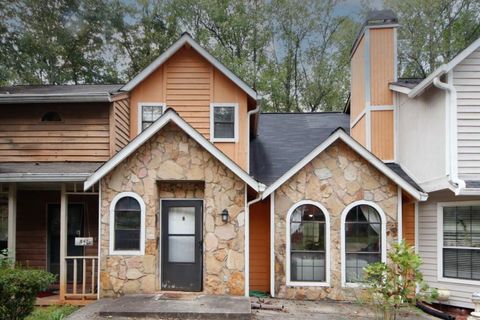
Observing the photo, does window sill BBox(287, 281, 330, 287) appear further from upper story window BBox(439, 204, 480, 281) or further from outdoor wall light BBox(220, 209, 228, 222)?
upper story window BBox(439, 204, 480, 281)

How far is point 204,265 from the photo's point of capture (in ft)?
28.1

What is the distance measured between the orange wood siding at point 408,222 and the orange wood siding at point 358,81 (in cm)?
320

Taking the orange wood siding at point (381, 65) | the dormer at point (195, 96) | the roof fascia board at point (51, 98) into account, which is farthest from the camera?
the orange wood siding at point (381, 65)

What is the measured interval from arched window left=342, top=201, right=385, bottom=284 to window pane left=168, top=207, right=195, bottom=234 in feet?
11.0

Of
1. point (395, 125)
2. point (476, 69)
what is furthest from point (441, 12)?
point (476, 69)

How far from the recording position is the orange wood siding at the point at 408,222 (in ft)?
30.7

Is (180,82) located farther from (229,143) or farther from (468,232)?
(468,232)

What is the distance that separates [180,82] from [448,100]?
634 centimetres

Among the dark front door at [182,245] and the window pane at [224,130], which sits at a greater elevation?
the window pane at [224,130]

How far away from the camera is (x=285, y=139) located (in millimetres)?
12195

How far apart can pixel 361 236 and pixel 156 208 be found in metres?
4.52

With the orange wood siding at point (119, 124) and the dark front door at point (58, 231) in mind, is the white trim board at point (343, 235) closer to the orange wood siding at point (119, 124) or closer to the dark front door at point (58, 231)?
the orange wood siding at point (119, 124)

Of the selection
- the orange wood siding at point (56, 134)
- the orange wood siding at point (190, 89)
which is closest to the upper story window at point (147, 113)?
the orange wood siding at point (190, 89)

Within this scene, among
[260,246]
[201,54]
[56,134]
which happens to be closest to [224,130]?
[201,54]
